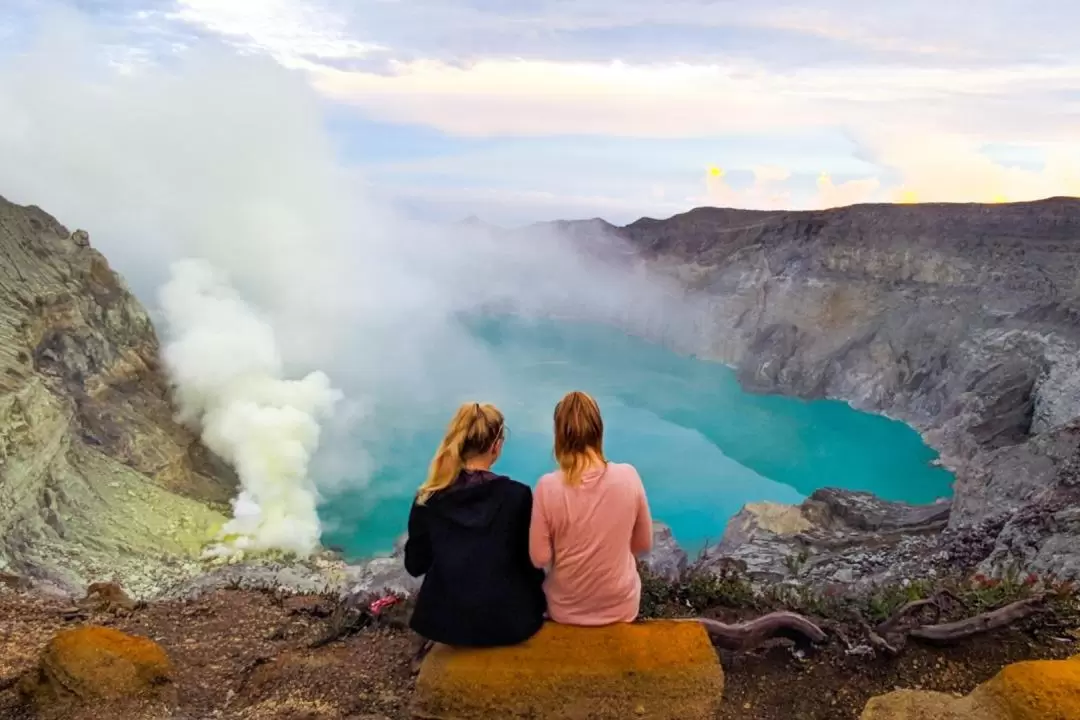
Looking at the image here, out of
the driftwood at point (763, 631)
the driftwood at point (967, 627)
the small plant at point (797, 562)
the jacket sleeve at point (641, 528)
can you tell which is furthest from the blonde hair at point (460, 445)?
the small plant at point (797, 562)

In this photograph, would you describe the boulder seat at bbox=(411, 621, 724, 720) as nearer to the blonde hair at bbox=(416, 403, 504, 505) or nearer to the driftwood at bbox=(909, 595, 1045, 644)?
the blonde hair at bbox=(416, 403, 504, 505)

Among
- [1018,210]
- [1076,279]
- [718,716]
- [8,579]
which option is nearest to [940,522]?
[718,716]

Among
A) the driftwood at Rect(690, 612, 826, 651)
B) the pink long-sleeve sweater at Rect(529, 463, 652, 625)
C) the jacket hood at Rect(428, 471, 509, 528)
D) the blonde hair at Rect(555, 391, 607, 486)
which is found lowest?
the driftwood at Rect(690, 612, 826, 651)

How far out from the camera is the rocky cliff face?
16328 millimetres

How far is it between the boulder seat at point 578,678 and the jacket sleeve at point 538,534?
433 millimetres

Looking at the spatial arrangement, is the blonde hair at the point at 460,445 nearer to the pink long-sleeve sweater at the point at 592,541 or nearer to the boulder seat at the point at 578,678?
the pink long-sleeve sweater at the point at 592,541

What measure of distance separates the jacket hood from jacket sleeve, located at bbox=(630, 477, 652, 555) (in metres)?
0.67

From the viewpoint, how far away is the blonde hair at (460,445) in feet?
12.8

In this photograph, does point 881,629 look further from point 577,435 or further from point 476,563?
point 476,563

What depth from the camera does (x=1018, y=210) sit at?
131 feet

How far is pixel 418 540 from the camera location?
13.3 feet

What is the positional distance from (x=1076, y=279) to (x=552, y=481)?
3694 centimetres

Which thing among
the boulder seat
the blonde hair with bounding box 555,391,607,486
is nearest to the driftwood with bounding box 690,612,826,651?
the boulder seat

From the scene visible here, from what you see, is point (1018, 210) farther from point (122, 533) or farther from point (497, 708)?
point (497, 708)
